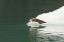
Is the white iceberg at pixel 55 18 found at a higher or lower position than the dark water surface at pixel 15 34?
higher

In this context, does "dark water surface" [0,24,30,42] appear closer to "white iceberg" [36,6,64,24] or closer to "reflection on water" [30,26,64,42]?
"reflection on water" [30,26,64,42]

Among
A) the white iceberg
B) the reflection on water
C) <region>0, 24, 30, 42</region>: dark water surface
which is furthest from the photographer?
the white iceberg

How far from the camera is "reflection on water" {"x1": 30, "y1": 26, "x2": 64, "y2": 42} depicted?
1399cm

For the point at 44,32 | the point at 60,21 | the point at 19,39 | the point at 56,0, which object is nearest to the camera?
the point at 19,39

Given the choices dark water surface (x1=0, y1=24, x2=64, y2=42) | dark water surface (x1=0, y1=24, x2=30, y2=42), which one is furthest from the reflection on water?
dark water surface (x1=0, y1=24, x2=30, y2=42)

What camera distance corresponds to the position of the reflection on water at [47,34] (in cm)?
1399

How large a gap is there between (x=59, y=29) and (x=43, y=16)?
157 centimetres

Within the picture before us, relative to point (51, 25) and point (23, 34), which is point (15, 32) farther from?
point (51, 25)

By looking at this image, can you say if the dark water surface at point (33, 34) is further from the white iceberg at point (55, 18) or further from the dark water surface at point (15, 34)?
the white iceberg at point (55, 18)

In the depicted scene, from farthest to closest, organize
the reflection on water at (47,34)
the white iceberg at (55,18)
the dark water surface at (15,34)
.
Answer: the white iceberg at (55,18)
the dark water surface at (15,34)
the reflection on water at (47,34)

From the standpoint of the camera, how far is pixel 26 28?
55.4 ft

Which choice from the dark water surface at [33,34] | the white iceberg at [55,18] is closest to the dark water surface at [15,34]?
the dark water surface at [33,34]

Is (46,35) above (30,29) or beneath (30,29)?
beneath

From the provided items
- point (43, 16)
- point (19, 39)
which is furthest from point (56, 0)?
point (19, 39)
